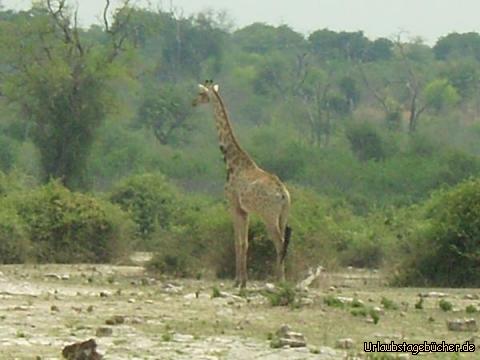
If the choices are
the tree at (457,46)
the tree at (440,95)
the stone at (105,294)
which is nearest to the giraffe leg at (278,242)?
the stone at (105,294)

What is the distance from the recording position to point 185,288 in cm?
1697

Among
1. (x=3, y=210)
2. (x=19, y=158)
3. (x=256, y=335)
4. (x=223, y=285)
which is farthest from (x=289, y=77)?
(x=256, y=335)

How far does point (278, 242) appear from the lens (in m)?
17.5

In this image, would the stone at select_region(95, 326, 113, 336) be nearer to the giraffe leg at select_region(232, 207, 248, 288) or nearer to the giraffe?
the giraffe

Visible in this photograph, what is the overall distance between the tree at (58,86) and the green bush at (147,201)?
3.97m

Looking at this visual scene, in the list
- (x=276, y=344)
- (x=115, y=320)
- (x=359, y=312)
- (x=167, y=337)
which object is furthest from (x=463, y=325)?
(x=115, y=320)

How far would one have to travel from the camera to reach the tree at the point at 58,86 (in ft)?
106

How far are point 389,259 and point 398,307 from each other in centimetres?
613

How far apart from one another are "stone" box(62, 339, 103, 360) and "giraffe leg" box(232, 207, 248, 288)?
732 cm

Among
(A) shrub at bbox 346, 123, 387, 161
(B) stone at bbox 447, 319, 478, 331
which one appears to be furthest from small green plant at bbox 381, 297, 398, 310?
(A) shrub at bbox 346, 123, 387, 161

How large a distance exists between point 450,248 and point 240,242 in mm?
3041

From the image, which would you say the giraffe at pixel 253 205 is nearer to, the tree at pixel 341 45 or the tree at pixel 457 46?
the tree at pixel 341 45

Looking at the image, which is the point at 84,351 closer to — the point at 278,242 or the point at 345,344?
the point at 345,344

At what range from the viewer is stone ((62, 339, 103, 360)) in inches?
393
